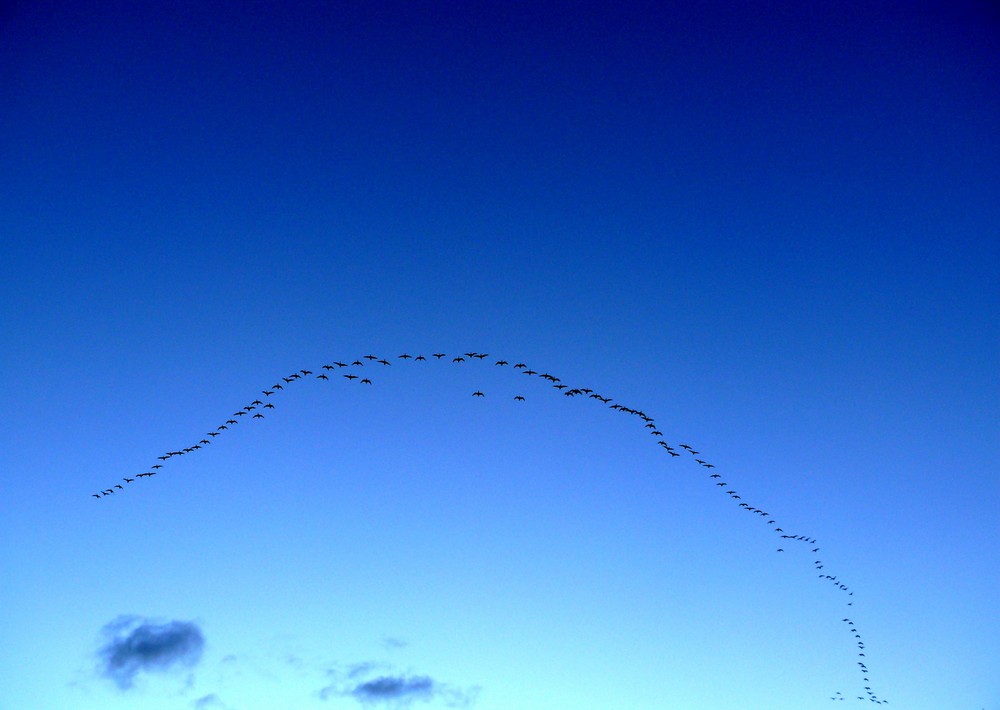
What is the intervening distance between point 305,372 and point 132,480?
1419 cm

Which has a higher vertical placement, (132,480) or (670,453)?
(670,453)

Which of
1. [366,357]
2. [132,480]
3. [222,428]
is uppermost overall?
[366,357]

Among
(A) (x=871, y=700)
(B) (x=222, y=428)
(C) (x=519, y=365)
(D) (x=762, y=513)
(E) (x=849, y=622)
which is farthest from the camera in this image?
(A) (x=871, y=700)

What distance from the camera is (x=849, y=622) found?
1898 inches

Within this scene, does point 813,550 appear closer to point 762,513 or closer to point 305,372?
point 762,513

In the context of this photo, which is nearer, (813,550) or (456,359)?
→ (456,359)

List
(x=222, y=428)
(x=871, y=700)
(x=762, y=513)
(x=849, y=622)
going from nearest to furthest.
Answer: (x=222, y=428) < (x=762, y=513) < (x=849, y=622) < (x=871, y=700)

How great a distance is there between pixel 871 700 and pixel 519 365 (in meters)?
44.1

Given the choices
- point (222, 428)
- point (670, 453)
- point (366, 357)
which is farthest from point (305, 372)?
point (670, 453)

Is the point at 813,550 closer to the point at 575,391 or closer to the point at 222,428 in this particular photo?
the point at 575,391

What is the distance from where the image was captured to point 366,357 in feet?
114

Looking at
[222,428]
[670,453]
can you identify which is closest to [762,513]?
[670,453]

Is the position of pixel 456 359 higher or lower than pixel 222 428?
higher

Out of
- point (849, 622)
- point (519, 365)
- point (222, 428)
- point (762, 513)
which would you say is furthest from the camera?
point (849, 622)
